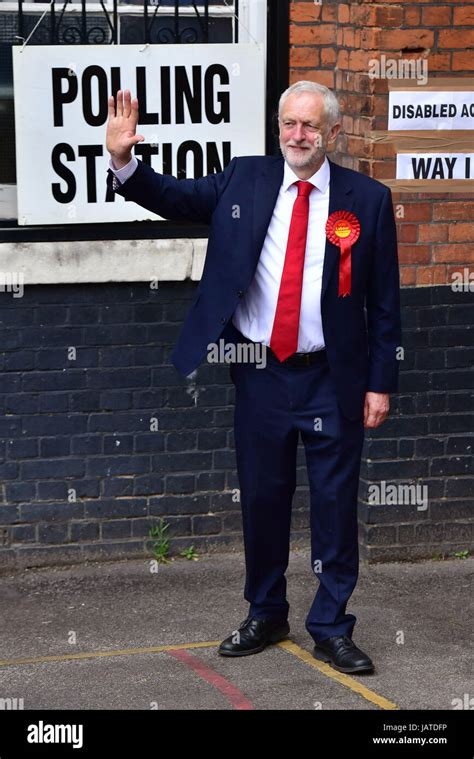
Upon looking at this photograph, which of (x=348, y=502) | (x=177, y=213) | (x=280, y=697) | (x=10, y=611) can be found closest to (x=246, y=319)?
(x=177, y=213)

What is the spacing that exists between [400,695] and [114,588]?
1.75m

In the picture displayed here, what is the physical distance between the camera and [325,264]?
525 cm

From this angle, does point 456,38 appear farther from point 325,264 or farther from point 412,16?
point 325,264

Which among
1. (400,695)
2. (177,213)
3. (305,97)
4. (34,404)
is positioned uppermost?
(305,97)

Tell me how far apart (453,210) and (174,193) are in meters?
1.92

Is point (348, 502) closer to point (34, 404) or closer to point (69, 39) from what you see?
point (34, 404)

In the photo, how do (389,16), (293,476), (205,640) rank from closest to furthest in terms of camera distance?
(293,476) → (205,640) → (389,16)

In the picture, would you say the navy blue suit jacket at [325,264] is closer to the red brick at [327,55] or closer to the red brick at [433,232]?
the red brick at [433,232]

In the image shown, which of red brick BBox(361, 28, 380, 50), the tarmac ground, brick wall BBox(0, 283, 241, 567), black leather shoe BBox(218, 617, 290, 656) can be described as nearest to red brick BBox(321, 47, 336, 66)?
red brick BBox(361, 28, 380, 50)

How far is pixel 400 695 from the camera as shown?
5.23 metres

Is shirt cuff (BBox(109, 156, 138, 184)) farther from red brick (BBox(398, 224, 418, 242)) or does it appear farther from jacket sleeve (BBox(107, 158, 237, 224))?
red brick (BBox(398, 224, 418, 242))

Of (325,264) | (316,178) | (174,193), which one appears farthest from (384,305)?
(174,193)

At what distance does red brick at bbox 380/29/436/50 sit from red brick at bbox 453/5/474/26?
0.15m

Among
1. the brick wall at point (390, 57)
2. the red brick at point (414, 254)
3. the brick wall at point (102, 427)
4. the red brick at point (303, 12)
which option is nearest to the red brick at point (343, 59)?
the brick wall at point (390, 57)
